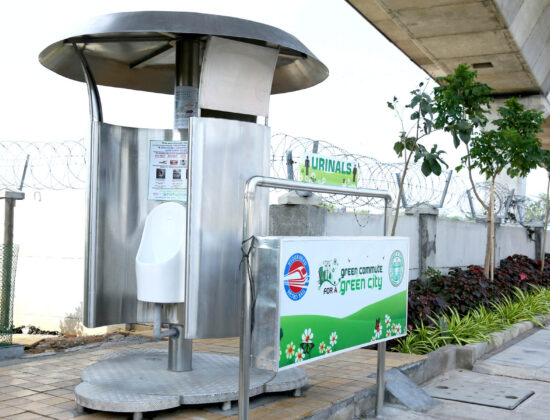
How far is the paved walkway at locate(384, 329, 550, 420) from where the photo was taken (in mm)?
5234

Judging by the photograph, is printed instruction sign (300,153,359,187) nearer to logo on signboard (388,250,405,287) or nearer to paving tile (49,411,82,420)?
logo on signboard (388,250,405,287)

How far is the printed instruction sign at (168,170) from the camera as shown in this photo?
509cm

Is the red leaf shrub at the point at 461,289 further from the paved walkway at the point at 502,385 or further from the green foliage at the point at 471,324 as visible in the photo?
the paved walkway at the point at 502,385

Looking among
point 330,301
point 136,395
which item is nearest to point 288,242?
point 330,301

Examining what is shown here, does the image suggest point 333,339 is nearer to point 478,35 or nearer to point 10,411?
point 10,411

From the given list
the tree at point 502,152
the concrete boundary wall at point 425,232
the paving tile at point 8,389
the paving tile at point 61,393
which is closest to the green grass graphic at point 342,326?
the paving tile at point 61,393

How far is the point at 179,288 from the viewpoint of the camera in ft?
15.2

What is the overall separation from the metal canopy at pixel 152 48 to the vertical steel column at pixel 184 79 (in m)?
0.13

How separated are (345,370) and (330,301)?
1859 mm

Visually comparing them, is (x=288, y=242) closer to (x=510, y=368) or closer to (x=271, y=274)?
(x=271, y=274)

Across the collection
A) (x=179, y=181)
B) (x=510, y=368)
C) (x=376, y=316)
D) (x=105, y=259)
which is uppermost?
(x=179, y=181)

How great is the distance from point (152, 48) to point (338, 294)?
8.71 feet

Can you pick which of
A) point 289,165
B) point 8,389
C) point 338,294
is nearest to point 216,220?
point 338,294

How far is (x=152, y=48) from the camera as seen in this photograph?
5.32 metres
